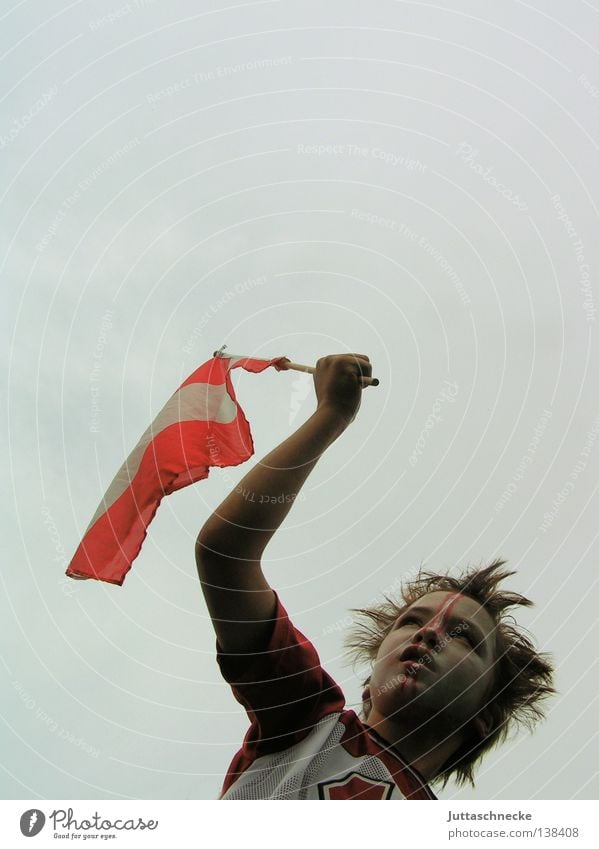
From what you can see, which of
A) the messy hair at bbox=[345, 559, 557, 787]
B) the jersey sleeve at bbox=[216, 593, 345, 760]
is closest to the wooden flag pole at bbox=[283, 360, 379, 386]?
the jersey sleeve at bbox=[216, 593, 345, 760]

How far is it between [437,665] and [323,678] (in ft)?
3.06

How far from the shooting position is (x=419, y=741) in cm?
564

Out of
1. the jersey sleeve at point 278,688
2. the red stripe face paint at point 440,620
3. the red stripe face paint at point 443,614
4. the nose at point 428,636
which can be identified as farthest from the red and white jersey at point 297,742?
the red stripe face paint at point 443,614

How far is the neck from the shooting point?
5594 millimetres

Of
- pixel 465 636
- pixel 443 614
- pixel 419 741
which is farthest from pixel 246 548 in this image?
pixel 465 636

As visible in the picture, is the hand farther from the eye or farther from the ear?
the ear

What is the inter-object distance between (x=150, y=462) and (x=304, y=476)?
3046 mm

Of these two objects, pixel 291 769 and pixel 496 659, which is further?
pixel 496 659

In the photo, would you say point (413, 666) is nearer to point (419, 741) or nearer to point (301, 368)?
point (419, 741)

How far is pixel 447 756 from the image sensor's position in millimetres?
5934

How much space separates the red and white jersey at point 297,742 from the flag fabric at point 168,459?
99.0 inches

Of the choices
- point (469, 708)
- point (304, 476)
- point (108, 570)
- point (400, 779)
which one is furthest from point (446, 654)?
point (108, 570)

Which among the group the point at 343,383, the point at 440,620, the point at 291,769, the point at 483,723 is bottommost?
the point at 291,769

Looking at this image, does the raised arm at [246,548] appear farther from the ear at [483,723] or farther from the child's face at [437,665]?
the ear at [483,723]
